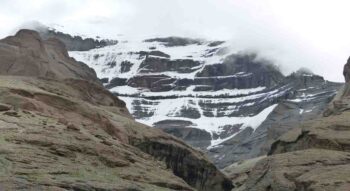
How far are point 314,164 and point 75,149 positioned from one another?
13.6 metres

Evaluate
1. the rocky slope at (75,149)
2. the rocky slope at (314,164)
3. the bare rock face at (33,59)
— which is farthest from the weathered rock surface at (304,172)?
the bare rock face at (33,59)

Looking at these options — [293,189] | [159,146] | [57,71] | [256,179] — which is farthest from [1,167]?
[57,71]

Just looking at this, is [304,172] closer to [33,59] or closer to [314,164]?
[314,164]

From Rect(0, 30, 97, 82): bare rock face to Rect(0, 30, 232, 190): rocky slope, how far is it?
23.7m

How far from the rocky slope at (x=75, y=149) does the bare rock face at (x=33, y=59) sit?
23.7m

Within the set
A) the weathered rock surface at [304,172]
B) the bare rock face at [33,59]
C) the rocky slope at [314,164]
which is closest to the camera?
the weathered rock surface at [304,172]

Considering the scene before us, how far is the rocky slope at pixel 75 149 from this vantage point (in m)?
28.5

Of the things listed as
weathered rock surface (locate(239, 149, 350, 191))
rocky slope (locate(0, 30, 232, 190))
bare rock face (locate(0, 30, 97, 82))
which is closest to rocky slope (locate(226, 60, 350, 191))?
weathered rock surface (locate(239, 149, 350, 191))

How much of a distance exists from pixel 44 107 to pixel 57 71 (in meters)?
56.6

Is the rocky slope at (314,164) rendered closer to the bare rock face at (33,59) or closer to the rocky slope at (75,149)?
the rocky slope at (75,149)

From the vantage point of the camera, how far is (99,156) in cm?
3400

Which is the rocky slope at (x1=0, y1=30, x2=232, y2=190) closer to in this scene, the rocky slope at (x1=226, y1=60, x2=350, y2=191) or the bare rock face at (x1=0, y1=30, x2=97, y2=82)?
the rocky slope at (x1=226, y1=60, x2=350, y2=191)

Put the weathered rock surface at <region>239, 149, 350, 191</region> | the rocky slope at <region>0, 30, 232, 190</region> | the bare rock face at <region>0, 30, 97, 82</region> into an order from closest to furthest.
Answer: the rocky slope at <region>0, 30, 232, 190</region>, the weathered rock surface at <region>239, 149, 350, 191</region>, the bare rock face at <region>0, 30, 97, 82</region>

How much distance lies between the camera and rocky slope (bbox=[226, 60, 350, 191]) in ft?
115
